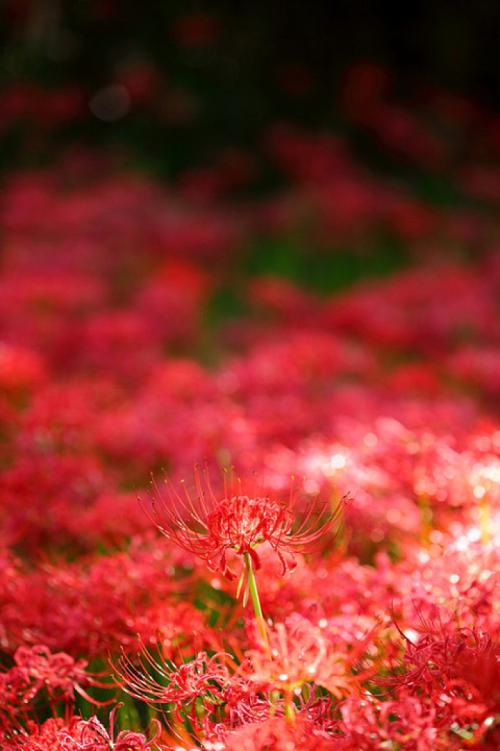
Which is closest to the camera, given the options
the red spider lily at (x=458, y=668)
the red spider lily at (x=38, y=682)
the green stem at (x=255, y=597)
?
the red spider lily at (x=458, y=668)

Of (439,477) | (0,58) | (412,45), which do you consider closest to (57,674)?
(439,477)

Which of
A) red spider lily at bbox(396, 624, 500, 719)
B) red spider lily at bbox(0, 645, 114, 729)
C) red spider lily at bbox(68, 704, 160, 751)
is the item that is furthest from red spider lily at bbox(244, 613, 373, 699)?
red spider lily at bbox(0, 645, 114, 729)

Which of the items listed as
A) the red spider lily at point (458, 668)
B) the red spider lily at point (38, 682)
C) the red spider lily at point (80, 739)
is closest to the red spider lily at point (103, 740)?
the red spider lily at point (80, 739)

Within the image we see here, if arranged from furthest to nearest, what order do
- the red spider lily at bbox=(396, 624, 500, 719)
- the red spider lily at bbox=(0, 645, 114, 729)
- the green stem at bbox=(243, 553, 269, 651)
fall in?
the red spider lily at bbox=(0, 645, 114, 729)
the green stem at bbox=(243, 553, 269, 651)
the red spider lily at bbox=(396, 624, 500, 719)

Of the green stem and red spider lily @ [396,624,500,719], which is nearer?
red spider lily @ [396,624,500,719]

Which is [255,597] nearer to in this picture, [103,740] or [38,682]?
[103,740]

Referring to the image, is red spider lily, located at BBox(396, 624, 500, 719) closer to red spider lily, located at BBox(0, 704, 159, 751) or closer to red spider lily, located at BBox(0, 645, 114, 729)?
red spider lily, located at BBox(0, 704, 159, 751)

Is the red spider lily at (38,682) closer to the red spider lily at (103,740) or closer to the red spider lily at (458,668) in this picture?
the red spider lily at (103,740)

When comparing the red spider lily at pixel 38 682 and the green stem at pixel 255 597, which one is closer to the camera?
the green stem at pixel 255 597

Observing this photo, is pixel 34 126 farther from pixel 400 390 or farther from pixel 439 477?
pixel 439 477
